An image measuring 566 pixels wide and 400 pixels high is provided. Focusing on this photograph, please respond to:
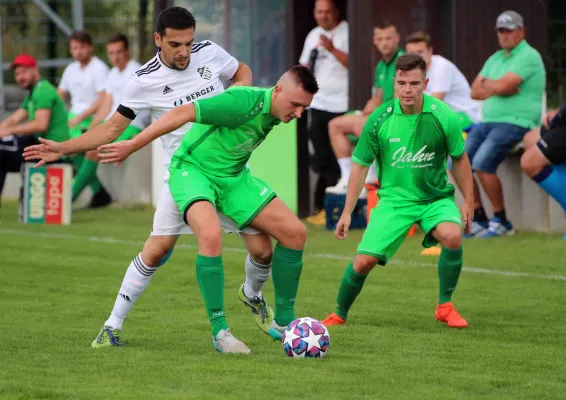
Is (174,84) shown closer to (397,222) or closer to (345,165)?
(397,222)

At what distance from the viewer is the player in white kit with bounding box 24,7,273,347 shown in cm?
655

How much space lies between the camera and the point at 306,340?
6164 mm

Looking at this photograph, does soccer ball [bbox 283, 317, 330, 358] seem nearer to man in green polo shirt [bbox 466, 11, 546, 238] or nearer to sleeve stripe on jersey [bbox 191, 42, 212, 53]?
sleeve stripe on jersey [bbox 191, 42, 212, 53]

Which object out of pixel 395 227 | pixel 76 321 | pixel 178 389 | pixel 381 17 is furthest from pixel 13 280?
pixel 381 17

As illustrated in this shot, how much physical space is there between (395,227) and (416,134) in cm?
58

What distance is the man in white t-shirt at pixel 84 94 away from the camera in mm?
15602

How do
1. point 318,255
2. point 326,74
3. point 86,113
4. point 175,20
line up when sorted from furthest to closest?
1. point 86,113
2. point 326,74
3. point 318,255
4. point 175,20

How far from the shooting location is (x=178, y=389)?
5383 mm

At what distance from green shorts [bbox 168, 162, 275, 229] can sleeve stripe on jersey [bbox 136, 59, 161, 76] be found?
853 millimetres

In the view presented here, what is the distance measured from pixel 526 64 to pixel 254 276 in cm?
545

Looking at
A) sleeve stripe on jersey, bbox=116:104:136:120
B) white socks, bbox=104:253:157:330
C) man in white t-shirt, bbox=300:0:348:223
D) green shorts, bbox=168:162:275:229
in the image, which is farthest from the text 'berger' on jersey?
man in white t-shirt, bbox=300:0:348:223

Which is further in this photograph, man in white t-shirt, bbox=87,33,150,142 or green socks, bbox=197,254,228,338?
man in white t-shirt, bbox=87,33,150,142

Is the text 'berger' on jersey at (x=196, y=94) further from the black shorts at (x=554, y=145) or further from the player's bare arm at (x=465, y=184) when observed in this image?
the black shorts at (x=554, y=145)

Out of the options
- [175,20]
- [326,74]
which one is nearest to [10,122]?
[326,74]
